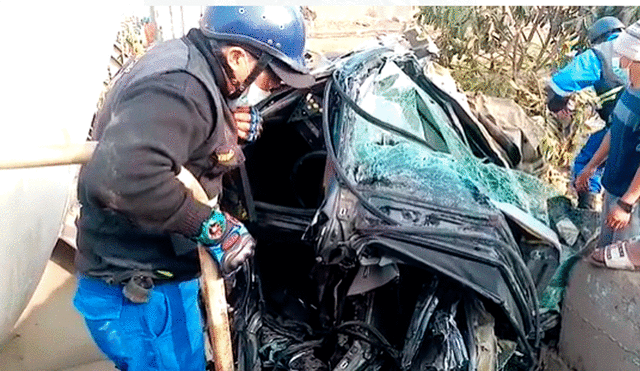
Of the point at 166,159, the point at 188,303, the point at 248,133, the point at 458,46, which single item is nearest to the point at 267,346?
the point at 188,303

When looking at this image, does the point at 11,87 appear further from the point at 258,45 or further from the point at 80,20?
the point at 258,45

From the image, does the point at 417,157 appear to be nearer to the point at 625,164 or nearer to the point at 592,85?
the point at 625,164

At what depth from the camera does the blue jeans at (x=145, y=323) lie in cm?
233

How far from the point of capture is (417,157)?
264cm

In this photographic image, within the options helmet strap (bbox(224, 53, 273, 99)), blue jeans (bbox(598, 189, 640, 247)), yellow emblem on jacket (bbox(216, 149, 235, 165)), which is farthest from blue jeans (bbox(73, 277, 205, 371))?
blue jeans (bbox(598, 189, 640, 247))

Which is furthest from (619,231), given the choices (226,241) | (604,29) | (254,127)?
(226,241)

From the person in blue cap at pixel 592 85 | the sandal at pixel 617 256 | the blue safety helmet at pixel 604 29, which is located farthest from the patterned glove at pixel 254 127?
the blue safety helmet at pixel 604 29

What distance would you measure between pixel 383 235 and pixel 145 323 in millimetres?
992

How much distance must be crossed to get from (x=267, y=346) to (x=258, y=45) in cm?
134

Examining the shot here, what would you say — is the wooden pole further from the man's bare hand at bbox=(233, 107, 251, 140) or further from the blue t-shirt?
the blue t-shirt

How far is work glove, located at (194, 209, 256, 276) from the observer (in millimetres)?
2104

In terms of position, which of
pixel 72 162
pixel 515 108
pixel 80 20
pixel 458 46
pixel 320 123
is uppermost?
pixel 80 20

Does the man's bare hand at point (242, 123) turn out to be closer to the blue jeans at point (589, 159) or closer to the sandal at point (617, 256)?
the sandal at point (617, 256)

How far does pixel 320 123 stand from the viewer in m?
2.96
